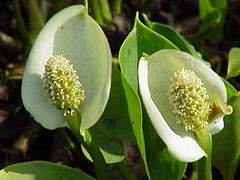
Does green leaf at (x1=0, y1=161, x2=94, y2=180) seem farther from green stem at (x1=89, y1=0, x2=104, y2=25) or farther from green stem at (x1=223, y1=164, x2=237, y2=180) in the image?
green stem at (x1=89, y1=0, x2=104, y2=25)

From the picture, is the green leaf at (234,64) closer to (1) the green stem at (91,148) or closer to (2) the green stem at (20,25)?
(1) the green stem at (91,148)

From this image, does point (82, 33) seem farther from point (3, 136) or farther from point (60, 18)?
point (3, 136)

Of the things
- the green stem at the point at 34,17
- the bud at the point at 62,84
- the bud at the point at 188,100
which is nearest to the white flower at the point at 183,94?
the bud at the point at 188,100

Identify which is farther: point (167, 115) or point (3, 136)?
point (3, 136)

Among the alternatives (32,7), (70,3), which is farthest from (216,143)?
(70,3)

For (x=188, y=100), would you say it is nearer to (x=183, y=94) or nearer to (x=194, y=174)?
(x=183, y=94)

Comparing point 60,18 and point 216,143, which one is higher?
point 60,18
